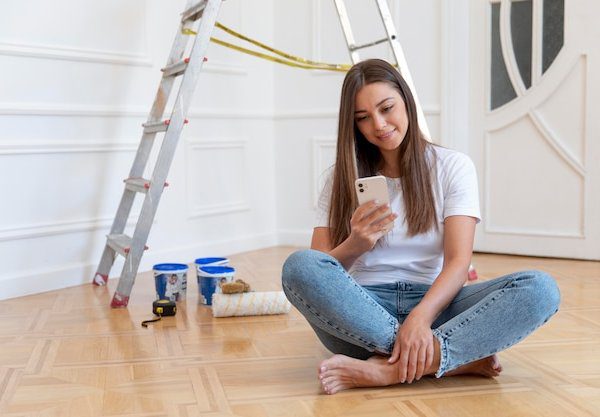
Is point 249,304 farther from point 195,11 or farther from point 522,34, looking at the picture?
point 522,34

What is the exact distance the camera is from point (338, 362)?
1892 mm

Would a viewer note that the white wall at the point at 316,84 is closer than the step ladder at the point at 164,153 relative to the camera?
No

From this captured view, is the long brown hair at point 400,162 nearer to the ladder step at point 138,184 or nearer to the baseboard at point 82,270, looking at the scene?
the ladder step at point 138,184

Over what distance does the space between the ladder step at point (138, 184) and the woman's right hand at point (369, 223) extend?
1.22 metres

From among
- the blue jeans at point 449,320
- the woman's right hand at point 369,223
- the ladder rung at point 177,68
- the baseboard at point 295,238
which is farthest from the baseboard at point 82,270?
the woman's right hand at point 369,223

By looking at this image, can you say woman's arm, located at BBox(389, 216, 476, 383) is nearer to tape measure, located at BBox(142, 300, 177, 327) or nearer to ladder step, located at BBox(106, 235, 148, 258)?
tape measure, located at BBox(142, 300, 177, 327)

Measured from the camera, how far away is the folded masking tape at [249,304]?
2.77 metres

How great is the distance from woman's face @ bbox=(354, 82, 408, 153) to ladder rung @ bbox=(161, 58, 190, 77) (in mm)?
1239

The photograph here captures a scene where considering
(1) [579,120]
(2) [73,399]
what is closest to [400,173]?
(2) [73,399]

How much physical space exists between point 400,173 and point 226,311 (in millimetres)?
982

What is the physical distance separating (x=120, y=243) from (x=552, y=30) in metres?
2.27

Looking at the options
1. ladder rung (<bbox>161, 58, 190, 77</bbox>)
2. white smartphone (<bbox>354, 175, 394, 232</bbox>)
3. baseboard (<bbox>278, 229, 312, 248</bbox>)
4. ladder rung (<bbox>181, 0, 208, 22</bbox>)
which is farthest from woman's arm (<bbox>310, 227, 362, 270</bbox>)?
baseboard (<bbox>278, 229, 312, 248</bbox>)

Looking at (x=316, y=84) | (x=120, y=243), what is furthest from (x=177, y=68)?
(x=316, y=84)

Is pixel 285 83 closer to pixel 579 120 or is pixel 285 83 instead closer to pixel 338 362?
pixel 579 120
